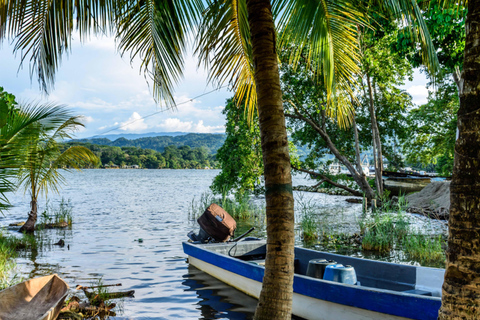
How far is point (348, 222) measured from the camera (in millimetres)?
17094

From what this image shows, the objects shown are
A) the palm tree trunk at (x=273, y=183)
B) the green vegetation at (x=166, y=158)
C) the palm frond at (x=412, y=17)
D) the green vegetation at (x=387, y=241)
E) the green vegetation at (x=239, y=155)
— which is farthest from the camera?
the green vegetation at (x=166, y=158)

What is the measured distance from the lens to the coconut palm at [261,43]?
3156 mm

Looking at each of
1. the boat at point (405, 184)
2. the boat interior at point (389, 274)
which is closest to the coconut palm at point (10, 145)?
the boat interior at point (389, 274)

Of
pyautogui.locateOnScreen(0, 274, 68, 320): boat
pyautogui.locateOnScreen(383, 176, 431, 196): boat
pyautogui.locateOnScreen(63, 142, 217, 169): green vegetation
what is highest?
pyautogui.locateOnScreen(63, 142, 217, 169): green vegetation

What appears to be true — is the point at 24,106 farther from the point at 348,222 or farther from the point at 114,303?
the point at 348,222

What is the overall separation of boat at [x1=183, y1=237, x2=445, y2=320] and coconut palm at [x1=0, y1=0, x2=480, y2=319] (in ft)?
7.32

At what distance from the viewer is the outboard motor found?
29.7 ft

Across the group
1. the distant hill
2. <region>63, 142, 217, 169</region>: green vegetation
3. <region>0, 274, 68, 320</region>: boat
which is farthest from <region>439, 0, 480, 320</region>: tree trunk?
the distant hill

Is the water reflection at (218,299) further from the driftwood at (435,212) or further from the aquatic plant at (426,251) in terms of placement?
the driftwood at (435,212)

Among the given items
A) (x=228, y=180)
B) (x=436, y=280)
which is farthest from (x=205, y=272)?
(x=228, y=180)

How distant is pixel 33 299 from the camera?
522cm

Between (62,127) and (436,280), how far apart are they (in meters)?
11.5

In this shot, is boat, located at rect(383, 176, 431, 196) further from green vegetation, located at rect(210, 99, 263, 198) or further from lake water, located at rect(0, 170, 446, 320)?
lake water, located at rect(0, 170, 446, 320)

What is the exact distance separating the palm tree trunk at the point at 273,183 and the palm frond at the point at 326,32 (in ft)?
6.80
